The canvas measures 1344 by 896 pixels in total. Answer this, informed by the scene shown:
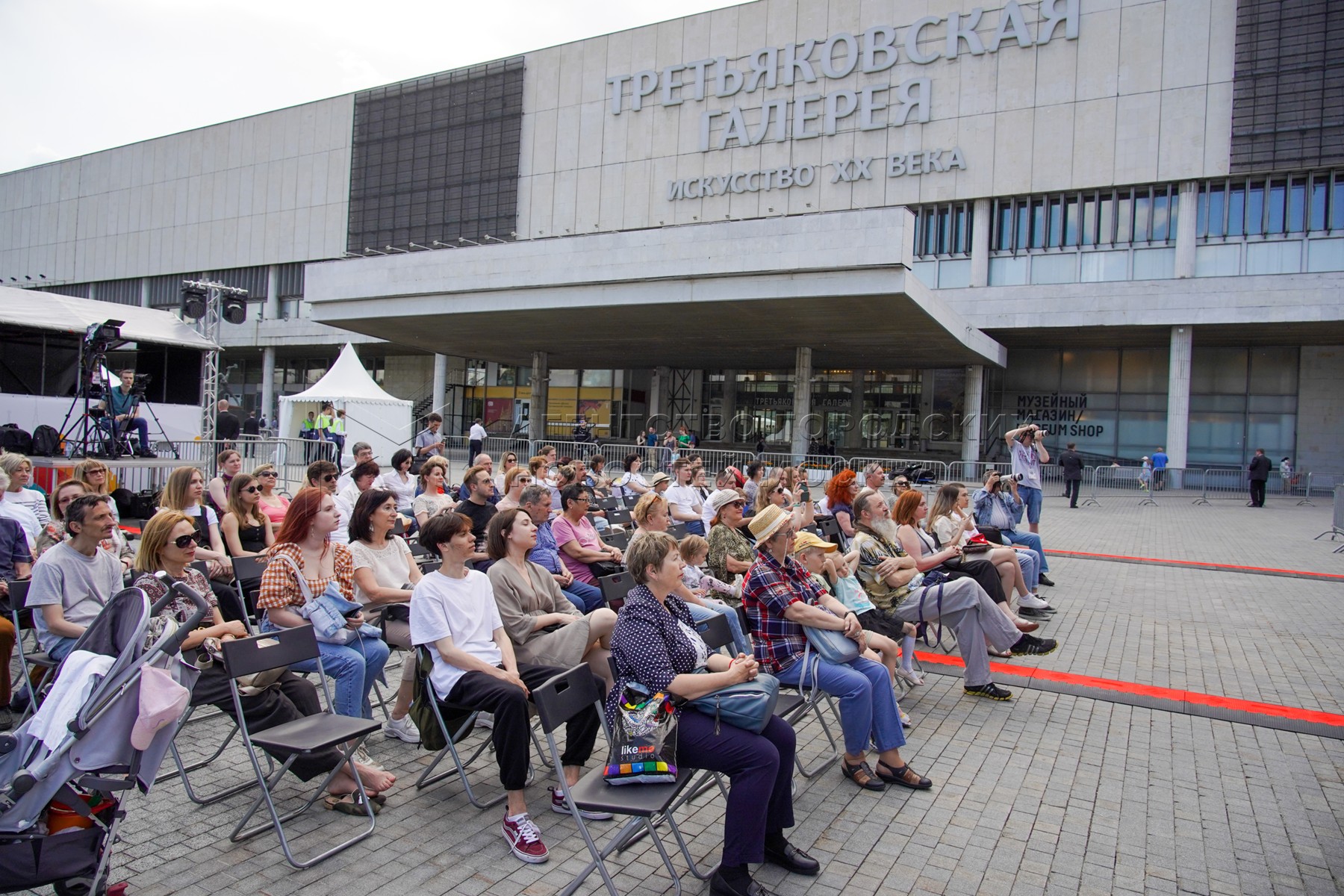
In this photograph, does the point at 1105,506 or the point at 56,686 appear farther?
the point at 1105,506

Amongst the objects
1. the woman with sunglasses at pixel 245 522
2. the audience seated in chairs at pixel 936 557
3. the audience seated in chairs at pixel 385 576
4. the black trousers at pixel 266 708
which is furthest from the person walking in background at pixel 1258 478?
the black trousers at pixel 266 708

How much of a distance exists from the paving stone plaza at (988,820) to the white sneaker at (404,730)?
3.5 inches

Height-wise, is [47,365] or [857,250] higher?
[857,250]

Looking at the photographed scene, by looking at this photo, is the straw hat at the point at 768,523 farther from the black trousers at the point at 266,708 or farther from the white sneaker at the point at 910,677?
the black trousers at the point at 266,708

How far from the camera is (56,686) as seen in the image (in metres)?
2.91

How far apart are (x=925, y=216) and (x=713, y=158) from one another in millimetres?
9426

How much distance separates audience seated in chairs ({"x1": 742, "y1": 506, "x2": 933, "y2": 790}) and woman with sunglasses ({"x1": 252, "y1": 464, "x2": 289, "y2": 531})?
4.42 metres

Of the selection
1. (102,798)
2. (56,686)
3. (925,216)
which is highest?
(925,216)

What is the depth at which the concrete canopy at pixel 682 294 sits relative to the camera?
20172 millimetres

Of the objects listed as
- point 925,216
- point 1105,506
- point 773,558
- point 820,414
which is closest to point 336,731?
point 773,558

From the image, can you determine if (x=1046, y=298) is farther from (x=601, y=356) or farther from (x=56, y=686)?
(x=56, y=686)

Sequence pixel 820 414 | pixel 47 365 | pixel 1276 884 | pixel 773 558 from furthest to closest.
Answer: pixel 820 414 < pixel 47 365 < pixel 773 558 < pixel 1276 884

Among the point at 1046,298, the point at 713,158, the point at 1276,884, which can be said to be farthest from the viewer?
the point at 713,158

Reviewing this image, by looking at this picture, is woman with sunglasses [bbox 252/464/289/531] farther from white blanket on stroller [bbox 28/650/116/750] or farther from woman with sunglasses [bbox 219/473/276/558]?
white blanket on stroller [bbox 28/650/116/750]
